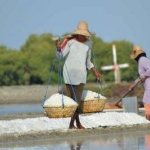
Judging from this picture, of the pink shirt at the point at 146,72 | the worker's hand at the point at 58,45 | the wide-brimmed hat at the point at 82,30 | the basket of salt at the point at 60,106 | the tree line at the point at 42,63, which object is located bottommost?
the tree line at the point at 42,63

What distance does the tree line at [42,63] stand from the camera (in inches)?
2923

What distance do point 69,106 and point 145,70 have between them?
217cm

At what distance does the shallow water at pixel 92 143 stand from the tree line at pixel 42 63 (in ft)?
182

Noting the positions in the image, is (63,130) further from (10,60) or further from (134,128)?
(10,60)

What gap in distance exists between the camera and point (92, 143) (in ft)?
46.4

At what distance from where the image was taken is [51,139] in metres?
14.8

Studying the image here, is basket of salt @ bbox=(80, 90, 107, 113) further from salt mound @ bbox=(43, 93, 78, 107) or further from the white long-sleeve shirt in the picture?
the white long-sleeve shirt

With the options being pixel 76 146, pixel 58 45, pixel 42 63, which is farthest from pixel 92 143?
pixel 42 63

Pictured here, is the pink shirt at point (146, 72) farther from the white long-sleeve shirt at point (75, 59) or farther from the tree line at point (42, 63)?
the tree line at point (42, 63)

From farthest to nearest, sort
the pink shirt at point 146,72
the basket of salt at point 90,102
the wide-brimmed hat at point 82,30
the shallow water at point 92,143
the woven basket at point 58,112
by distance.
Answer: the basket of salt at point 90,102 → the pink shirt at point 146,72 → the woven basket at point 58,112 → the wide-brimmed hat at point 82,30 → the shallow water at point 92,143

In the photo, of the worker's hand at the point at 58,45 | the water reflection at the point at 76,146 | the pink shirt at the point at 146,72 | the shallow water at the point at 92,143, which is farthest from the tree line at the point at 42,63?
the water reflection at the point at 76,146

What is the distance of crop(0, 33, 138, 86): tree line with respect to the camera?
244ft

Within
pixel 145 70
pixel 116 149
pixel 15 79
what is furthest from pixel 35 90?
pixel 116 149

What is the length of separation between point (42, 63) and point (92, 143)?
67.1m
